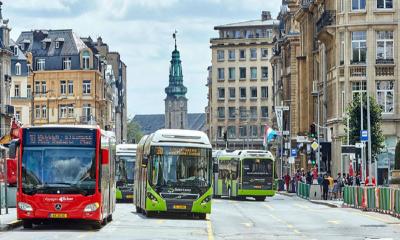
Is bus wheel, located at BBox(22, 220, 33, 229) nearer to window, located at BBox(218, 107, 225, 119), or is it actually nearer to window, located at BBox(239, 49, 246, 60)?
window, located at BBox(218, 107, 225, 119)

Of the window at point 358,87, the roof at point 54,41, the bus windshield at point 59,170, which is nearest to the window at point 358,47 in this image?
the window at point 358,87

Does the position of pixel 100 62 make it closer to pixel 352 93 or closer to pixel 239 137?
pixel 239 137

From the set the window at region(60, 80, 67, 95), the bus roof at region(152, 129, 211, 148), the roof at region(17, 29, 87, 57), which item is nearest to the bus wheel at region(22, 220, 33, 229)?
the bus roof at region(152, 129, 211, 148)

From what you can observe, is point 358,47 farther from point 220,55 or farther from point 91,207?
point 220,55

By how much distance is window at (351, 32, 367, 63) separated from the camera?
8138 centimetres

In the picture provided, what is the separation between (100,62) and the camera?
494 feet

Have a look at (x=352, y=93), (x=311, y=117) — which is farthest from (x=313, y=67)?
(x=352, y=93)

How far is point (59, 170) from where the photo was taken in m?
32.7

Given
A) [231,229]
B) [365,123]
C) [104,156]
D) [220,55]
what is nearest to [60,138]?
[104,156]

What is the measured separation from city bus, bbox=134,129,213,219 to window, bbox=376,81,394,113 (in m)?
40.1

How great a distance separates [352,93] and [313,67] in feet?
68.2

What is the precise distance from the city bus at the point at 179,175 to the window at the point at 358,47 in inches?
1625

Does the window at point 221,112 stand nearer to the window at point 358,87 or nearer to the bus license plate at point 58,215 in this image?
the window at point 358,87

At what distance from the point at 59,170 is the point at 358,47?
51.3 metres
